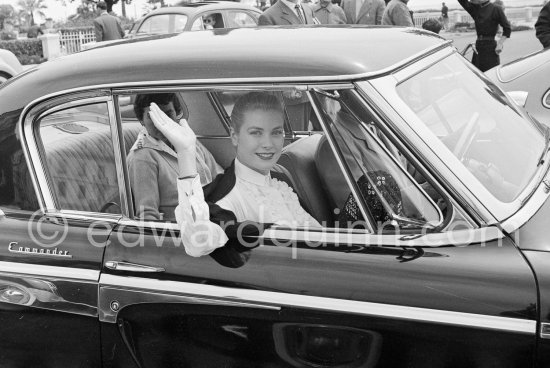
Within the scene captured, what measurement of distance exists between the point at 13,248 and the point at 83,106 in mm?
577

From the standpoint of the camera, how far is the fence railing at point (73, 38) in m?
25.9

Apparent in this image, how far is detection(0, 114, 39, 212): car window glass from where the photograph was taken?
269 centimetres

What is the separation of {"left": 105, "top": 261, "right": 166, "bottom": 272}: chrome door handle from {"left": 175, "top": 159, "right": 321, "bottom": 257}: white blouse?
14cm

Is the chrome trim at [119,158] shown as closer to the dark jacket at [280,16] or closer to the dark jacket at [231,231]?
the dark jacket at [231,231]

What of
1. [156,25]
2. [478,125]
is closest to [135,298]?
[478,125]

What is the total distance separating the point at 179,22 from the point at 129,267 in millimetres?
10082

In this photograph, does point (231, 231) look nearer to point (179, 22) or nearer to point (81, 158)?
point (81, 158)

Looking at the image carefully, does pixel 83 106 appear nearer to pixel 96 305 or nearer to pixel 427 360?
pixel 96 305

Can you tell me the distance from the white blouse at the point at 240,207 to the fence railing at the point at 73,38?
24401mm

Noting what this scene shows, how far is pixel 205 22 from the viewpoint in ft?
39.2

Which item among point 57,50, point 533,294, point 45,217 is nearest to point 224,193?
point 45,217

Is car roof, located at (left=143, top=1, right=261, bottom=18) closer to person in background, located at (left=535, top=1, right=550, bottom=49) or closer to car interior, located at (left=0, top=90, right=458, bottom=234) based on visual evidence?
person in background, located at (left=535, top=1, right=550, bottom=49)

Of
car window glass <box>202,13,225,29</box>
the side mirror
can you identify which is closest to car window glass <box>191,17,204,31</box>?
car window glass <box>202,13,225,29</box>

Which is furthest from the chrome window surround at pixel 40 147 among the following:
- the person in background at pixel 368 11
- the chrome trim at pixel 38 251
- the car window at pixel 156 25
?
the car window at pixel 156 25
